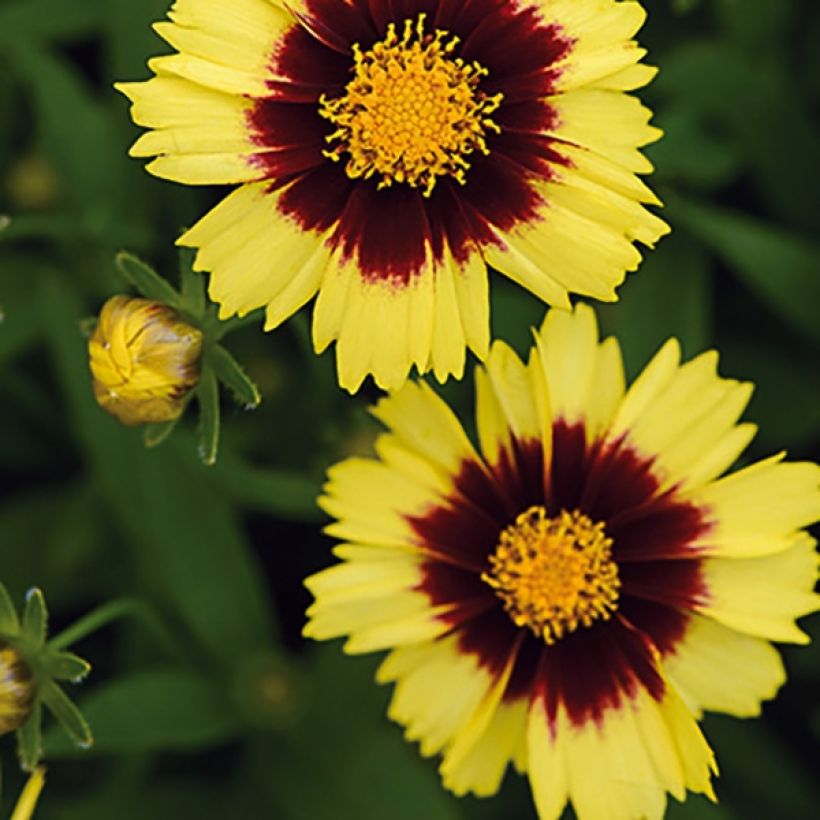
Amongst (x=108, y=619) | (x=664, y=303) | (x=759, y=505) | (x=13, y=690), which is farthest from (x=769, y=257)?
(x=13, y=690)

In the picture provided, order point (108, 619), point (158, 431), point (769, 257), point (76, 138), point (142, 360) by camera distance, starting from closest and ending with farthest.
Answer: point (142, 360) < point (158, 431) < point (108, 619) < point (769, 257) < point (76, 138)

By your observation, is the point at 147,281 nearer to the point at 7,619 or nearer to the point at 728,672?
the point at 7,619

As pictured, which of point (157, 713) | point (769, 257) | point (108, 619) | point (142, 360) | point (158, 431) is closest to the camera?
point (142, 360)

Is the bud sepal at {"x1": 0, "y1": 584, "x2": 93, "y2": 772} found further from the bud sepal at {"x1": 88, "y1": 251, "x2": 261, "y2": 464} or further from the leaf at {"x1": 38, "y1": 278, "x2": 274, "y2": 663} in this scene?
the leaf at {"x1": 38, "y1": 278, "x2": 274, "y2": 663}

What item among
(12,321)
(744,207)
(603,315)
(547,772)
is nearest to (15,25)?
(12,321)

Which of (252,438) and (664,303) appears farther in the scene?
(252,438)

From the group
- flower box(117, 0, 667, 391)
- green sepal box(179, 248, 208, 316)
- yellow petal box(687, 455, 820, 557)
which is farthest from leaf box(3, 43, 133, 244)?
yellow petal box(687, 455, 820, 557)

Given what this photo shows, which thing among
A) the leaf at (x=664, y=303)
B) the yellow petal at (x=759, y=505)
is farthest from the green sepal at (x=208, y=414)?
the leaf at (x=664, y=303)

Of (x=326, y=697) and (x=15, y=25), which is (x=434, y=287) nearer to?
(x=326, y=697)
